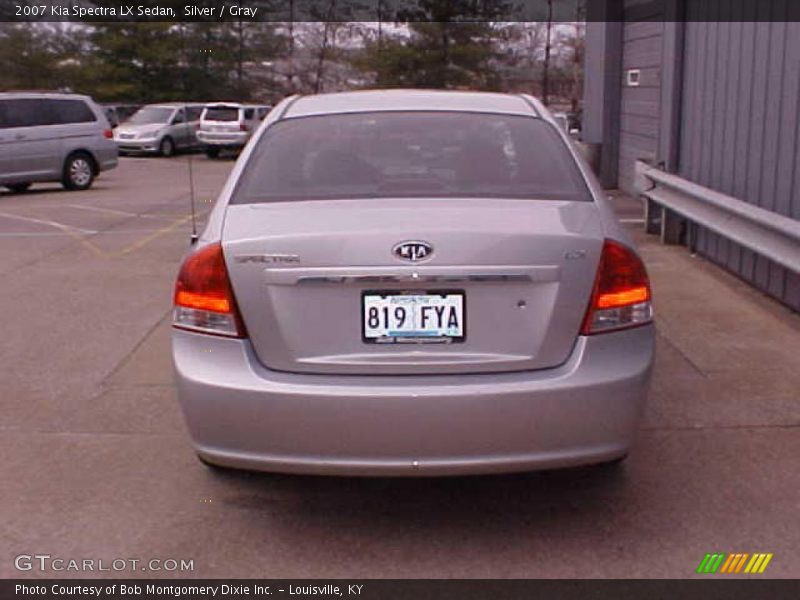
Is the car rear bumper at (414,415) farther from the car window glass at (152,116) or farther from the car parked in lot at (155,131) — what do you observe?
the car window glass at (152,116)

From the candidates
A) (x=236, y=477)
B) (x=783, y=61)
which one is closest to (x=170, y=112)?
(x=783, y=61)

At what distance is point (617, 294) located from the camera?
12.4ft

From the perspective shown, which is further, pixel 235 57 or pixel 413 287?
pixel 235 57

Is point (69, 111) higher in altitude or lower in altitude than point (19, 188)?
higher

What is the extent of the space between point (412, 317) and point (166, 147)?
1070 inches

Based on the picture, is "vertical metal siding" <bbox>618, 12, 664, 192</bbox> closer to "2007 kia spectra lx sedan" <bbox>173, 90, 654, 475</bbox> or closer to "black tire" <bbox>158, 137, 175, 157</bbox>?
"2007 kia spectra lx sedan" <bbox>173, 90, 654, 475</bbox>

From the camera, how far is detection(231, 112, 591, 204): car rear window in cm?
416

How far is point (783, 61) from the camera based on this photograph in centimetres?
782

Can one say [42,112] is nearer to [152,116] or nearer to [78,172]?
[78,172]

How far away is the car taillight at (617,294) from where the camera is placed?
373 centimetres

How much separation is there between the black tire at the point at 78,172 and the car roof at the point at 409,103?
1433cm

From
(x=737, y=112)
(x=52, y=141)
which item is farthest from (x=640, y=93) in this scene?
(x=52, y=141)

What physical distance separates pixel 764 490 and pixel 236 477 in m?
2.26
